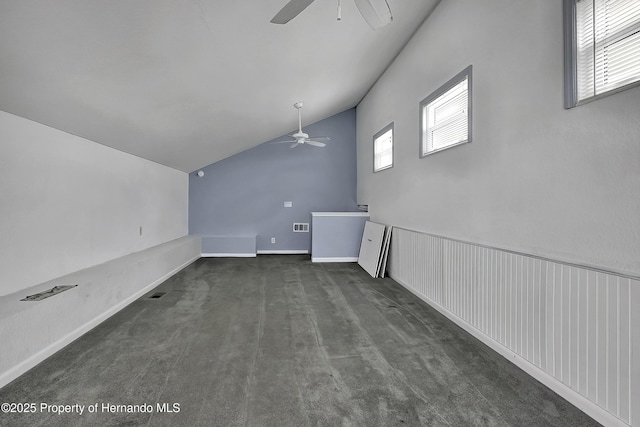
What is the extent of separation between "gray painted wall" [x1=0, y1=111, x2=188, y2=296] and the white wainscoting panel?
3.83 meters

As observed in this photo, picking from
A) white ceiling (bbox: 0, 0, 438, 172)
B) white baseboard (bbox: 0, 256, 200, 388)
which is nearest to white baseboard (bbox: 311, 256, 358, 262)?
white ceiling (bbox: 0, 0, 438, 172)

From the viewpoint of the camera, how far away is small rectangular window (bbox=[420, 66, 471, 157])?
3.03 metres

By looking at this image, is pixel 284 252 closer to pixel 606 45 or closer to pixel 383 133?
pixel 383 133

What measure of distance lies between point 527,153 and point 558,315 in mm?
1110

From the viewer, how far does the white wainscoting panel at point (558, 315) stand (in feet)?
5.10

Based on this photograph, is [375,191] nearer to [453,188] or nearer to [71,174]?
[453,188]

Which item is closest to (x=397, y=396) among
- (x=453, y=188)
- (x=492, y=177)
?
(x=492, y=177)

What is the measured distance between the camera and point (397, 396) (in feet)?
6.30

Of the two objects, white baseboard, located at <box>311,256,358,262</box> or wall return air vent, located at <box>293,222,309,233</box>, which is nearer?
white baseboard, located at <box>311,256,358,262</box>

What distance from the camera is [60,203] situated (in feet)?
9.59

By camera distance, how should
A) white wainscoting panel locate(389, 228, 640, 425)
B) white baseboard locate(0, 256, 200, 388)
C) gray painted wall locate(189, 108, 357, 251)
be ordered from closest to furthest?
white wainscoting panel locate(389, 228, 640, 425) < white baseboard locate(0, 256, 200, 388) < gray painted wall locate(189, 108, 357, 251)

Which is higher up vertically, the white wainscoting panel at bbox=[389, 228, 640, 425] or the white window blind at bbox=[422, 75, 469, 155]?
the white window blind at bbox=[422, 75, 469, 155]

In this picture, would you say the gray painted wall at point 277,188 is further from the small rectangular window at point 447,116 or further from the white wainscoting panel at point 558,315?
the white wainscoting panel at point 558,315

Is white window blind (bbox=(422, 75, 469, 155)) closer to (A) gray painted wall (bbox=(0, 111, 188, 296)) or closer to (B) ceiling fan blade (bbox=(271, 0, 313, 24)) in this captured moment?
(B) ceiling fan blade (bbox=(271, 0, 313, 24))
